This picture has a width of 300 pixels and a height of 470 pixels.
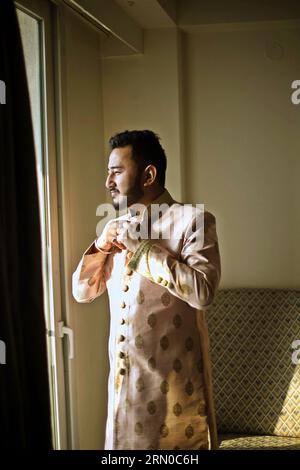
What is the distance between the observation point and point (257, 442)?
2.67 meters

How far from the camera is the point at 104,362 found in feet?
9.98

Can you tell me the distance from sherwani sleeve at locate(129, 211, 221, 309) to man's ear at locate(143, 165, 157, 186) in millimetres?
186

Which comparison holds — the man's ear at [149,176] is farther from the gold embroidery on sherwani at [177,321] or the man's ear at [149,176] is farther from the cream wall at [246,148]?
the cream wall at [246,148]

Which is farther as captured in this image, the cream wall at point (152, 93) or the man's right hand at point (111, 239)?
the cream wall at point (152, 93)

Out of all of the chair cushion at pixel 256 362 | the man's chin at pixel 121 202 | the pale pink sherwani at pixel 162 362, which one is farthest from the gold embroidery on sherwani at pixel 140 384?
the chair cushion at pixel 256 362

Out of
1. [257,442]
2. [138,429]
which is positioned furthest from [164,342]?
[257,442]

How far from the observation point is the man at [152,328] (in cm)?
192

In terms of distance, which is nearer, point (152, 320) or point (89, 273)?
point (152, 320)

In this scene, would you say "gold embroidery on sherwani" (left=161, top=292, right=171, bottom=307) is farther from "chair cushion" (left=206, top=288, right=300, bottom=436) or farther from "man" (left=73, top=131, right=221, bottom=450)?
"chair cushion" (left=206, top=288, right=300, bottom=436)

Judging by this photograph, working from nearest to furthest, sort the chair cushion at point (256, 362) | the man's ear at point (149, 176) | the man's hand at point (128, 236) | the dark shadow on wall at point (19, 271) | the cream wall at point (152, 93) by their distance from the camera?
1. the dark shadow on wall at point (19, 271)
2. the man's hand at point (128, 236)
3. the man's ear at point (149, 176)
4. the chair cushion at point (256, 362)
5. the cream wall at point (152, 93)

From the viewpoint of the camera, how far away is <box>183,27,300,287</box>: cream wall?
3031 mm

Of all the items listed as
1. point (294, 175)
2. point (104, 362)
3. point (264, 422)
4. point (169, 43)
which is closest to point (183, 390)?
point (264, 422)

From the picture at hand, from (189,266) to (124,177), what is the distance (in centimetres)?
34

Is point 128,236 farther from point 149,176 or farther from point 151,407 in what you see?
point 151,407
